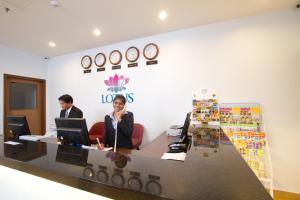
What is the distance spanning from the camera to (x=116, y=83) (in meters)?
3.80

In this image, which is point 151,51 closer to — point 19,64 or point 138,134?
point 138,134

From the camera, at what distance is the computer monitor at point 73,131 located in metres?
1.57

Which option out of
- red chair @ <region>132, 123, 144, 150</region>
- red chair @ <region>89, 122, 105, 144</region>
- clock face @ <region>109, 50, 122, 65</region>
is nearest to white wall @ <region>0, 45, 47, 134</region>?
red chair @ <region>89, 122, 105, 144</region>

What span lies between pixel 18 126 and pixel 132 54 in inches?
93.5

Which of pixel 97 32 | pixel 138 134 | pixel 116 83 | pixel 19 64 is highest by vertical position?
pixel 97 32

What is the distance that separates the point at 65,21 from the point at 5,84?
7.91ft

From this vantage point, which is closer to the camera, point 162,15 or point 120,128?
point 120,128

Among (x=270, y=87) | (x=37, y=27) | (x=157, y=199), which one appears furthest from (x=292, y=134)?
(x=37, y=27)

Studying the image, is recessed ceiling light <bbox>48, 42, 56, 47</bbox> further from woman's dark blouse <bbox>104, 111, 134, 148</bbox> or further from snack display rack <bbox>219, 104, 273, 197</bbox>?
snack display rack <bbox>219, 104, 273, 197</bbox>

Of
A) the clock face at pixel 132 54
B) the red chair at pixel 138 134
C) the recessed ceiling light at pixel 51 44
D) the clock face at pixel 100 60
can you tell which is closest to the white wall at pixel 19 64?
the recessed ceiling light at pixel 51 44

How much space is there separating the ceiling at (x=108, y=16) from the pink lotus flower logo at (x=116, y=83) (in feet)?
2.70

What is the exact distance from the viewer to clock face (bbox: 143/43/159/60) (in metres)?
3.39

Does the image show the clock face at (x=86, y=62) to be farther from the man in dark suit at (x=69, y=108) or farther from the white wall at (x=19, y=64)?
the man in dark suit at (x=69, y=108)

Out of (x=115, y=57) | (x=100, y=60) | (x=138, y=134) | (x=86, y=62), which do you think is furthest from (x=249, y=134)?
(x=86, y=62)
